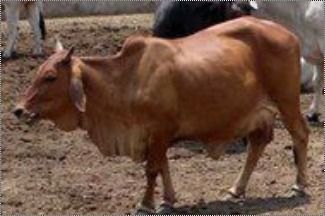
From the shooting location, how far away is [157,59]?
714 cm

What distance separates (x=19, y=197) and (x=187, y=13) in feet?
9.67

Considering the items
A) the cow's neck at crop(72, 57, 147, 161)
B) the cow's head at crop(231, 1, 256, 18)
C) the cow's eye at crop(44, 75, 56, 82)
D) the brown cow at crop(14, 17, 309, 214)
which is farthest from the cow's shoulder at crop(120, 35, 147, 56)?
the cow's head at crop(231, 1, 256, 18)

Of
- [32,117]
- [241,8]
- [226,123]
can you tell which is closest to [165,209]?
[226,123]

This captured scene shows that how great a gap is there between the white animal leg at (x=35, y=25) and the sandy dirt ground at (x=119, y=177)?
2848mm

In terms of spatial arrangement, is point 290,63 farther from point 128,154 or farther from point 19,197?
point 19,197

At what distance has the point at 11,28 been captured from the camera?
1342 cm

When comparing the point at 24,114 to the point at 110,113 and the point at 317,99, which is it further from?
the point at 317,99

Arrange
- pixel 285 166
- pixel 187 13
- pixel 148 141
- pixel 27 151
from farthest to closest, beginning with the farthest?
pixel 187 13
pixel 27 151
pixel 285 166
pixel 148 141

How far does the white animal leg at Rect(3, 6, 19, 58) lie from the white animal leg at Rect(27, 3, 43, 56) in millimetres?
229

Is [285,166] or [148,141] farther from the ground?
[148,141]

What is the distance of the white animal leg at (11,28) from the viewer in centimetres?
1321

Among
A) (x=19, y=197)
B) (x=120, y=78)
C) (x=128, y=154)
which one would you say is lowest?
(x=19, y=197)

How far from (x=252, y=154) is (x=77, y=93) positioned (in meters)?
1.54

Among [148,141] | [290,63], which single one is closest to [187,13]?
[290,63]
